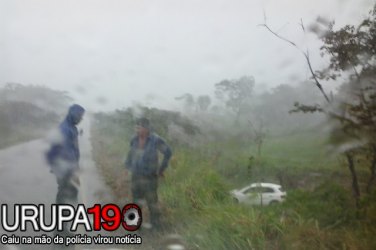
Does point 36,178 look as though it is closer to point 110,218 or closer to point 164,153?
point 164,153

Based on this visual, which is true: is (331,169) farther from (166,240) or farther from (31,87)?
(31,87)

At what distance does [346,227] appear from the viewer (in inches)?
167

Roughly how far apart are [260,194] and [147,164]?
126 cm

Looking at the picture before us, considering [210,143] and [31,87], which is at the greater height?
[31,87]

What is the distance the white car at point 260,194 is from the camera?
467cm

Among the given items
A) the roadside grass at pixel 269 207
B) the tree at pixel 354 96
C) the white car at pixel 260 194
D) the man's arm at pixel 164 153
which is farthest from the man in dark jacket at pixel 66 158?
the tree at pixel 354 96

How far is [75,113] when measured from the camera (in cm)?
453

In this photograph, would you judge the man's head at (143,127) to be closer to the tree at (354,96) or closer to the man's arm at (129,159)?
the man's arm at (129,159)

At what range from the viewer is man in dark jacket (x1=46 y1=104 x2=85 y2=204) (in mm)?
4293

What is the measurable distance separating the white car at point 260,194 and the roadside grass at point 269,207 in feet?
0.22

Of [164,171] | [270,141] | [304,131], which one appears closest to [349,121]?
[304,131]

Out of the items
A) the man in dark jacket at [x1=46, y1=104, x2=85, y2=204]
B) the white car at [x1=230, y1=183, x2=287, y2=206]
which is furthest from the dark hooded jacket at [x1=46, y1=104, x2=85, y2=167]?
the white car at [x1=230, y1=183, x2=287, y2=206]

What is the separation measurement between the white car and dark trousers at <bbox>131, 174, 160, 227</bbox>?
0.87m

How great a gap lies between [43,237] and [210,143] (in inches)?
84.5
